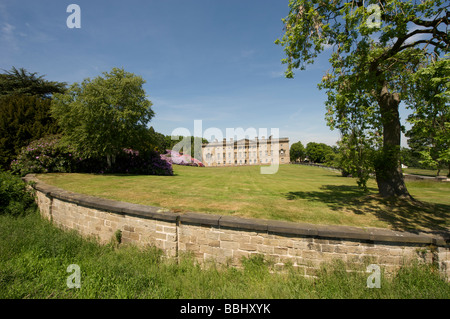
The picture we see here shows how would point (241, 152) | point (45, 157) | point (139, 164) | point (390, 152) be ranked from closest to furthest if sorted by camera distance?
1. point (390, 152)
2. point (45, 157)
3. point (139, 164)
4. point (241, 152)

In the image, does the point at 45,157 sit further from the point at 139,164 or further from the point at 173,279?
the point at 173,279

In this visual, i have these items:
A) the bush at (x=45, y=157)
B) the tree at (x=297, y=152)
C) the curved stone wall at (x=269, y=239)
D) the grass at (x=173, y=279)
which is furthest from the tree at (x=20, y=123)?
the tree at (x=297, y=152)

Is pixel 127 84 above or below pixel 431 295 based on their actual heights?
above

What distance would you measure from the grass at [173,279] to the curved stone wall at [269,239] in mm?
219

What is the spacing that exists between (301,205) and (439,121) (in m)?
4.03

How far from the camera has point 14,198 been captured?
9148mm

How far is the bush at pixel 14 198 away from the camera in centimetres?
874

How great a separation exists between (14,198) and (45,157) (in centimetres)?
416

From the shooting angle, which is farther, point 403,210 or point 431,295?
point 403,210

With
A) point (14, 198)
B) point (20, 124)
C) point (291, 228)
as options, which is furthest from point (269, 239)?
point (20, 124)

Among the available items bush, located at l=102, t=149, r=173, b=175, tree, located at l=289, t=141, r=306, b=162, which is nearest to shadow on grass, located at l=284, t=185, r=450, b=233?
bush, located at l=102, t=149, r=173, b=175
